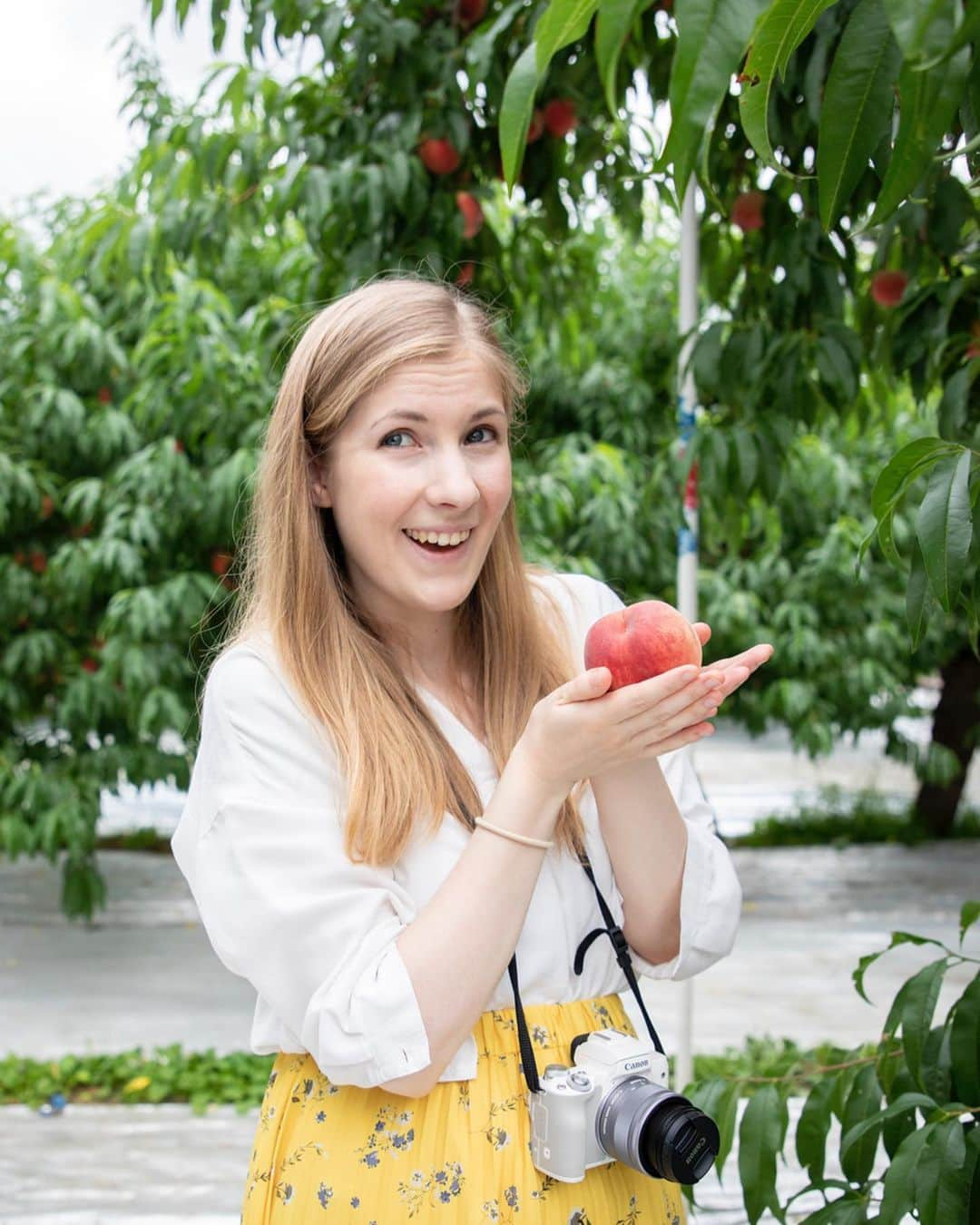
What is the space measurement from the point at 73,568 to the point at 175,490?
0.49 meters

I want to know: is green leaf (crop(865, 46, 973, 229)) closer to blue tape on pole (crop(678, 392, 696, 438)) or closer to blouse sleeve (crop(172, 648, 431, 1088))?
blouse sleeve (crop(172, 648, 431, 1088))

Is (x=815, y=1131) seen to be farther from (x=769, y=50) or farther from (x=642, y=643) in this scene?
(x=769, y=50)

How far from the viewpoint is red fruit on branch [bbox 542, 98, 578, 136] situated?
2590 millimetres

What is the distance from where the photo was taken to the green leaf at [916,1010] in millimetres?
1437

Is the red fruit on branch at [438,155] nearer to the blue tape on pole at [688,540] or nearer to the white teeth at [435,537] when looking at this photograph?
the blue tape on pole at [688,540]

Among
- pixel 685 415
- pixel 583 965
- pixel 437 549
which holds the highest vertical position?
pixel 685 415

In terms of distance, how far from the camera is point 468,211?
279 cm

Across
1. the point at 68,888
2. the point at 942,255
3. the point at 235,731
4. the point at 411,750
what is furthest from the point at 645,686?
the point at 68,888

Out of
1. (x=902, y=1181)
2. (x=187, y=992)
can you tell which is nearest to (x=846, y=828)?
(x=187, y=992)

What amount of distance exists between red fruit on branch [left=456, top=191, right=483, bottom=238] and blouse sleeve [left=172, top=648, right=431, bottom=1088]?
1.74 meters

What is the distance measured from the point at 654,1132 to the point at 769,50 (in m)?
0.90

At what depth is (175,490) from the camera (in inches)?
173

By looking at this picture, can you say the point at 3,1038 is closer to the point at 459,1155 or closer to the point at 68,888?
the point at 68,888

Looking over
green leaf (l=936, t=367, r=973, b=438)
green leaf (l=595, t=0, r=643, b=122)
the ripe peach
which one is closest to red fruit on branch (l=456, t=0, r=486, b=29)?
green leaf (l=936, t=367, r=973, b=438)
